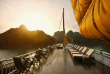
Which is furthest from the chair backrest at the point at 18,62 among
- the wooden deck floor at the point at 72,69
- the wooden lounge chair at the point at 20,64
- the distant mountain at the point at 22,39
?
the distant mountain at the point at 22,39

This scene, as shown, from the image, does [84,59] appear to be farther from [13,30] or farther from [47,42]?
[13,30]

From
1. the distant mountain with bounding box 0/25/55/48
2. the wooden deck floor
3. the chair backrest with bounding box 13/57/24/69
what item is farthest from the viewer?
the distant mountain with bounding box 0/25/55/48

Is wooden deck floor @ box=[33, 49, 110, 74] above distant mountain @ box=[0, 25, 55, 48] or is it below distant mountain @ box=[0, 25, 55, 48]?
below

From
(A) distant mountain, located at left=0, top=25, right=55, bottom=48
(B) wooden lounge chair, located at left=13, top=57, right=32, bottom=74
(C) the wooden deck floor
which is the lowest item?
(C) the wooden deck floor

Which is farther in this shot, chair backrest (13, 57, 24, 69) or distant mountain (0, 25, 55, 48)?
distant mountain (0, 25, 55, 48)

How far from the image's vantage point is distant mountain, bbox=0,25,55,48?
122812mm

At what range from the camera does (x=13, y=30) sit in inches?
5074

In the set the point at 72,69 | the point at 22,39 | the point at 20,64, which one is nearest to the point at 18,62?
the point at 20,64

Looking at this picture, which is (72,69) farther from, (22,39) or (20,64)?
(22,39)

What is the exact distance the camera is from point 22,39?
425 feet

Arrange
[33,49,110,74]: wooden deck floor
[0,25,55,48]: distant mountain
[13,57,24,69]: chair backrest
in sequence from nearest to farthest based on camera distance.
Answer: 1. [13,57,24,69]: chair backrest
2. [33,49,110,74]: wooden deck floor
3. [0,25,55,48]: distant mountain

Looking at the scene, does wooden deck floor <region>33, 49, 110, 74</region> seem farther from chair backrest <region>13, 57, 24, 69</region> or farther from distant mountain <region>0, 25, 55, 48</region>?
distant mountain <region>0, 25, 55, 48</region>

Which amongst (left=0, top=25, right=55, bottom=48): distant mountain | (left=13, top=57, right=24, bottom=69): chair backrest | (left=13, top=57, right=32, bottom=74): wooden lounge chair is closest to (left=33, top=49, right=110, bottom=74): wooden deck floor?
(left=13, top=57, right=32, bottom=74): wooden lounge chair

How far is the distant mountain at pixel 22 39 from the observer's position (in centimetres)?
12281
